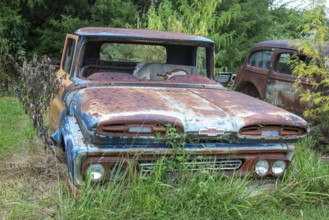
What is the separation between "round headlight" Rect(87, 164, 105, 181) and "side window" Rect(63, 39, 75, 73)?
186cm

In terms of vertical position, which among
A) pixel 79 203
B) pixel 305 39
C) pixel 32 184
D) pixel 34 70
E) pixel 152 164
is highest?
pixel 305 39

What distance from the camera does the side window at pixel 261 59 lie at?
25.5 ft

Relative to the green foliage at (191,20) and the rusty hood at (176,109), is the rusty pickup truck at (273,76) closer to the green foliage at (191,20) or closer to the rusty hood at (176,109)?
the green foliage at (191,20)

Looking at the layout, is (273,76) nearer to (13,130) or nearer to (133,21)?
(13,130)

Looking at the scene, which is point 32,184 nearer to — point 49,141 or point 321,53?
point 49,141

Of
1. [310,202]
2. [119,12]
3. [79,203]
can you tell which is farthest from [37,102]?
[119,12]

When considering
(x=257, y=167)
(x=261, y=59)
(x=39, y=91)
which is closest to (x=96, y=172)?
(x=257, y=167)

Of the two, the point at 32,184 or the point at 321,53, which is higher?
the point at 321,53

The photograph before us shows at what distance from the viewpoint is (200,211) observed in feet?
11.1

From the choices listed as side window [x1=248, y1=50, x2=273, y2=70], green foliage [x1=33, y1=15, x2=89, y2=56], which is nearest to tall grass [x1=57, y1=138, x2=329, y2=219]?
side window [x1=248, y1=50, x2=273, y2=70]

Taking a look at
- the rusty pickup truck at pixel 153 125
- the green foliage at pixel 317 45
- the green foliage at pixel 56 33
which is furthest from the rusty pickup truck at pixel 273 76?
the green foliage at pixel 56 33

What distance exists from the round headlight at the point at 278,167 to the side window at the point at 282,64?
379 cm

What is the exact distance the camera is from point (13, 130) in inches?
242

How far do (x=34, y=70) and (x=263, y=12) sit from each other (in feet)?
33.7
